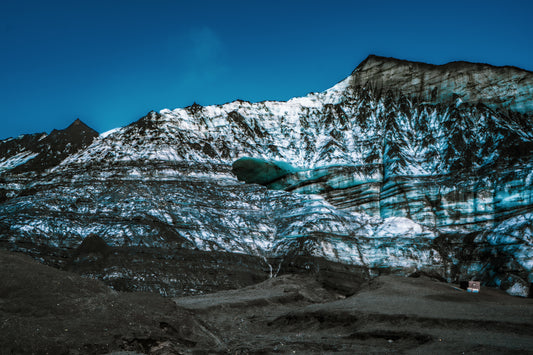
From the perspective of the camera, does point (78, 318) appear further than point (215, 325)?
No

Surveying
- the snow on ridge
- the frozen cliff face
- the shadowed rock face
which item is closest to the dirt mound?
the frozen cliff face

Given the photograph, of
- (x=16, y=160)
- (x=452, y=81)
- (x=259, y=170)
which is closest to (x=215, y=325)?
A: (x=259, y=170)

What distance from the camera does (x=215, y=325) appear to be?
3142 centimetres

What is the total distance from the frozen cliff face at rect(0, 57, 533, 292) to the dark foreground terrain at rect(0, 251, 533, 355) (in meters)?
23.2

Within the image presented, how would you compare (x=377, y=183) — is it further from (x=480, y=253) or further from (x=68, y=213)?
(x=68, y=213)

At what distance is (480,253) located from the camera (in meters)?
52.8

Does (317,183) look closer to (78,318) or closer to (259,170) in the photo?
(259,170)

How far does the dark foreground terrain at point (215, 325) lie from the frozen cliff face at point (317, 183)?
2322 centimetres

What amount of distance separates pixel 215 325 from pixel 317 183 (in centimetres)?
4085

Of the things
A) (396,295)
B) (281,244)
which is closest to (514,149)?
(281,244)

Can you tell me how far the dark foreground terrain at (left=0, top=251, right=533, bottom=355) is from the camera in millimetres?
18656

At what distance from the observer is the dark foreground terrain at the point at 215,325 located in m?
18.7

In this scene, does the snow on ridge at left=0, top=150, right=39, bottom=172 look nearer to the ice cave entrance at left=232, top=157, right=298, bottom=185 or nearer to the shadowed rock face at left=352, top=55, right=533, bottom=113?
the ice cave entrance at left=232, top=157, right=298, bottom=185

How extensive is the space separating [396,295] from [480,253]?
23338mm
